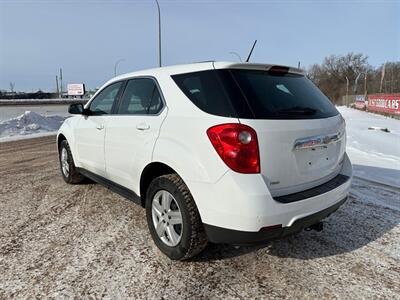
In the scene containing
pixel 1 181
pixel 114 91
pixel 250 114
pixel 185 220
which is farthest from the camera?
pixel 1 181

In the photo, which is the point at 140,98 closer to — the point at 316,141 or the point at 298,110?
the point at 298,110

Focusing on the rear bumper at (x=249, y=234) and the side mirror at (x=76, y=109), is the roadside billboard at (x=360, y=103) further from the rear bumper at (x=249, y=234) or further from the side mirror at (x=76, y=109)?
the rear bumper at (x=249, y=234)

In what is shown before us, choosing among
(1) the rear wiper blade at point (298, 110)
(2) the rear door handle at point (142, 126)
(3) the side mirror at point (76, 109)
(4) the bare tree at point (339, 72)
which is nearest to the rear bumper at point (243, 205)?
(1) the rear wiper blade at point (298, 110)

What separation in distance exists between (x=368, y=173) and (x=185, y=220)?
16.2ft

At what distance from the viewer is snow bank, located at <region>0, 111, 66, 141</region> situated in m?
14.0

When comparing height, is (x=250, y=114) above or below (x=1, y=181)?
above

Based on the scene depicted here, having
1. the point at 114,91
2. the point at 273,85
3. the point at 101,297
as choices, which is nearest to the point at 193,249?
the point at 101,297

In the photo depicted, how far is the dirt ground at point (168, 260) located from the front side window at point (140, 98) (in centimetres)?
131

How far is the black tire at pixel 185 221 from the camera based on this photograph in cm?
271

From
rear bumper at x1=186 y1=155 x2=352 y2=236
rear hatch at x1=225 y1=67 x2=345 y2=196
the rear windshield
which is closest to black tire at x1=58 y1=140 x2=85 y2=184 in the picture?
the rear windshield

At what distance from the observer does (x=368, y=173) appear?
639 centimetres

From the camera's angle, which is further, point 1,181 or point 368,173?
point 368,173

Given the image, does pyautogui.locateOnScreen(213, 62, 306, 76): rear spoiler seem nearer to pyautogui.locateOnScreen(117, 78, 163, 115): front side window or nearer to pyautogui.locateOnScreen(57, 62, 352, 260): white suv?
pyautogui.locateOnScreen(57, 62, 352, 260): white suv

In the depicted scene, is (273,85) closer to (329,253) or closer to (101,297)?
(329,253)
